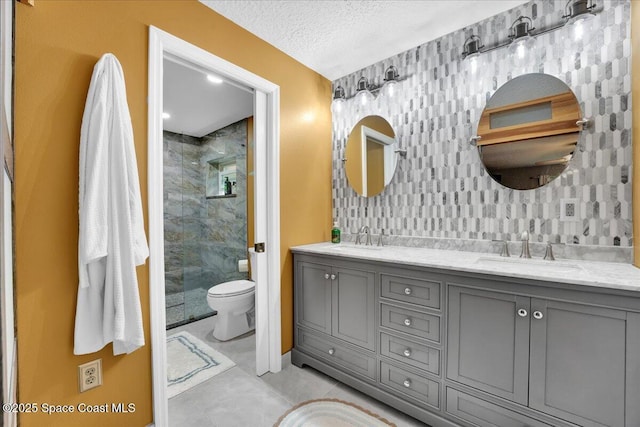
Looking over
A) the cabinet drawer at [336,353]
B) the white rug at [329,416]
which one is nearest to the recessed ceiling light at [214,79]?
the cabinet drawer at [336,353]

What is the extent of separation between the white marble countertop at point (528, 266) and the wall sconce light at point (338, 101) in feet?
4.55

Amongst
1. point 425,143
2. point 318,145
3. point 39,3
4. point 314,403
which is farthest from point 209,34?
point 314,403

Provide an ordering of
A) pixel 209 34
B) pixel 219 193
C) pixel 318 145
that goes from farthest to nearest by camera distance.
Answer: pixel 219 193 < pixel 318 145 < pixel 209 34

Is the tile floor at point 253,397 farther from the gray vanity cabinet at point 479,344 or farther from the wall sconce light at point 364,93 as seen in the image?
the wall sconce light at point 364,93

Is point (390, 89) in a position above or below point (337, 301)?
above

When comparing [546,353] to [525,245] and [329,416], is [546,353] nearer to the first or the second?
[525,245]

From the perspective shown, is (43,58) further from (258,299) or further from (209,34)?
(258,299)

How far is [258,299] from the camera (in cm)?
210

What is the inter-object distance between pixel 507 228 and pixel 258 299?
1.77 m

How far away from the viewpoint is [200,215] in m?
3.99

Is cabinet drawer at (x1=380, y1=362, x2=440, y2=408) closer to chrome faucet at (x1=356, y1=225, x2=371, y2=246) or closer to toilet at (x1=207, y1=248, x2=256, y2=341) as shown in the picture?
chrome faucet at (x1=356, y1=225, x2=371, y2=246)

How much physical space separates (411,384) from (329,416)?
52 cm

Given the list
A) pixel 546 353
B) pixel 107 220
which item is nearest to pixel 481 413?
pixel 546 353

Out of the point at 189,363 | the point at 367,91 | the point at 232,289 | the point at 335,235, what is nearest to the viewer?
the point at 189,363
